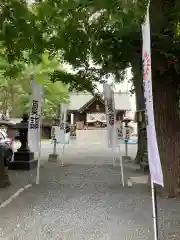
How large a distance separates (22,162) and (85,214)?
304 inches

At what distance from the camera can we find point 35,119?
10.4m

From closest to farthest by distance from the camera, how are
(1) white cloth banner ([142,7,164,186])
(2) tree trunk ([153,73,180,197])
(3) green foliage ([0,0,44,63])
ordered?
(1) white cloth banner ([142,7,164,186]), (3) green foliage ([0,0,44,63]), (2) tree trunk ([153,73,180,197])

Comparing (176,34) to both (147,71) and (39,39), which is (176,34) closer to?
(39,39)

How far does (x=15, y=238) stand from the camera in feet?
18.2

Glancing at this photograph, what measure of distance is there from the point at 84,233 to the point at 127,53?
4102 millimetres

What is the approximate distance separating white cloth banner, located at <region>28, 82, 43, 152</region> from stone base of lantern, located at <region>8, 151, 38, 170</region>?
399 centimetres

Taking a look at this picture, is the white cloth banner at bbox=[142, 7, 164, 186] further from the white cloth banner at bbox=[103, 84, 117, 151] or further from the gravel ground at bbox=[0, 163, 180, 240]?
the white cloth banner at bbox=[103, 84, 117, 151]

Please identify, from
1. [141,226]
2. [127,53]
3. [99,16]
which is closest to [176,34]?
[127,53]

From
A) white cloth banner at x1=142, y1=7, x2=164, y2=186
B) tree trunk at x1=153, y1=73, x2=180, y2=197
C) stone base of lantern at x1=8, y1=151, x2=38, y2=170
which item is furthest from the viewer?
stone base of lantern at x1=8, y1=151, x2=38, y2=170

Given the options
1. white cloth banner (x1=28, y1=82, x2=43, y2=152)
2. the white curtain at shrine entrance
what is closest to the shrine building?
the white curtain at shrine entrance

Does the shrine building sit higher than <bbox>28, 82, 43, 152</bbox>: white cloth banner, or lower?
higher

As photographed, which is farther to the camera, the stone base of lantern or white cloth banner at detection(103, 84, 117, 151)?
the stone base of lantern

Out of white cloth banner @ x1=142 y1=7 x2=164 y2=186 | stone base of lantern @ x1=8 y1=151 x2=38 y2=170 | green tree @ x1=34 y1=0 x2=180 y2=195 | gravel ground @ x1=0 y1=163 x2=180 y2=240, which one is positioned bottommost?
gravel ground @ x1=0 y1=163 x2=180 y2=240

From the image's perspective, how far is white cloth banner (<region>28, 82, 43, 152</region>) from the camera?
10.2 meters
